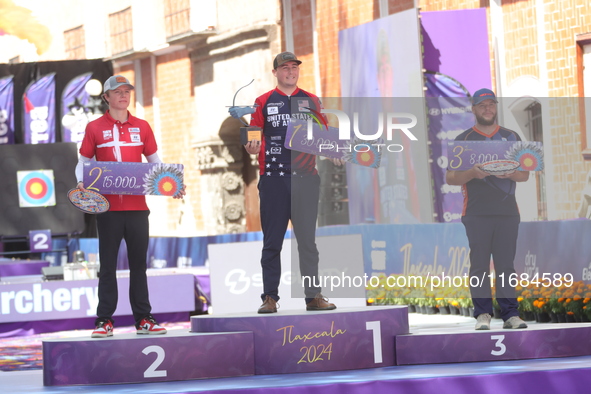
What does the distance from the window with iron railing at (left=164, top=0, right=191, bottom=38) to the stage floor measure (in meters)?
16.3

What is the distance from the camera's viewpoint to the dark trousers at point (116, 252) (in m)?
6.21

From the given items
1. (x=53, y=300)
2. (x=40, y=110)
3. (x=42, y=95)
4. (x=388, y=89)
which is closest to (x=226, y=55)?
(x=42, y=95)

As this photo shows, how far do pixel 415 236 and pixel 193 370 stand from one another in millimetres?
5353

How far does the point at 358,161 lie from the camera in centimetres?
648

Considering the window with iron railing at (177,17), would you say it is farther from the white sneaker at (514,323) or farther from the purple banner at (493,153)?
the white sneaker at (514,323)

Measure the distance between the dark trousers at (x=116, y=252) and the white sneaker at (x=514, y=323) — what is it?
6.97 feet

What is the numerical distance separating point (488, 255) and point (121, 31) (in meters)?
19.1

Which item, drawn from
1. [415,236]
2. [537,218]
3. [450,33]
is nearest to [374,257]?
[415,236]

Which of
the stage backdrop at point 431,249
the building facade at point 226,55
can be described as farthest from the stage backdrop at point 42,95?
the stage backdrop at point 431,249

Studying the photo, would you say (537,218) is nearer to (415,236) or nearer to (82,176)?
(82,176)

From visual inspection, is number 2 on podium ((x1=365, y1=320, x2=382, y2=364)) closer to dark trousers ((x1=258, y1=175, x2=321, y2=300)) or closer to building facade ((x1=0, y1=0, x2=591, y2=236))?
dark trousers ((x1=258, y1=175, x2=321, y2=300))

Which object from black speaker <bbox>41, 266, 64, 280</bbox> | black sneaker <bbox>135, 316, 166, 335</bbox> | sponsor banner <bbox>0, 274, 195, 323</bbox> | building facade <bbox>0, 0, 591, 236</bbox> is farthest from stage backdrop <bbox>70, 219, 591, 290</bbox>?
black speaker <bbox>41, 266, 64, 280</bbox>

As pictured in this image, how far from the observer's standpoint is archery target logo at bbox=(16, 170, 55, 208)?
1934cm

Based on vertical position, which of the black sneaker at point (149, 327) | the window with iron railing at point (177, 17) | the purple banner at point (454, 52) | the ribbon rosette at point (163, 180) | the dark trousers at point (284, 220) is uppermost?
the window with iron railing at point (177, 17)
